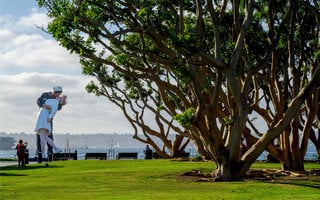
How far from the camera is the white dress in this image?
93875 mm

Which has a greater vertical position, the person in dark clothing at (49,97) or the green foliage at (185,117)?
the person in dark clothing at (49,97)

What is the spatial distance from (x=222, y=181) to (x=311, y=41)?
13.0 m

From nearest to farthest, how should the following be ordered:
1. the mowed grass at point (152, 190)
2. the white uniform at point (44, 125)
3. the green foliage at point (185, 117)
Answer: the mowed grass at point (152, 190), the green foliage at point (185, 117), the white uniform at point (44, 125)

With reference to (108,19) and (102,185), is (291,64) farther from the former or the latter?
(102,185)

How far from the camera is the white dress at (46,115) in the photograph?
93875 mm

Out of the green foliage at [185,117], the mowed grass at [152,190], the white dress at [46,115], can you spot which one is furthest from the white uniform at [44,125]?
the green foliage at [185,117]

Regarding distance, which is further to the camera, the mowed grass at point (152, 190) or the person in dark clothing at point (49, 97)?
the person in dark clothing at point (49, 97)

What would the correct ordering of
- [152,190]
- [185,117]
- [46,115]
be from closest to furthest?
[152,190], [185,117], [46,115]

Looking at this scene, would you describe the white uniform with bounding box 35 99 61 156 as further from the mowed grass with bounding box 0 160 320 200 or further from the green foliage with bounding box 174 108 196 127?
the green foliage with bounding box 174 108 196 127

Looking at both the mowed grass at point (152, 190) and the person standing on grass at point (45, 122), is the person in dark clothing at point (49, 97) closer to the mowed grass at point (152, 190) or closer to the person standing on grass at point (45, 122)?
the person standing on grass at point (45, 122)

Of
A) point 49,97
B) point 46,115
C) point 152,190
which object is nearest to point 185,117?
point 152,190

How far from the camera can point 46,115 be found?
94812 millimetres

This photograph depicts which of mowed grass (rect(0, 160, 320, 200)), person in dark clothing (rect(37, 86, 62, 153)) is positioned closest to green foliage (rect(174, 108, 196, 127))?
mowed grass (rect(0, 160, 320, 200))

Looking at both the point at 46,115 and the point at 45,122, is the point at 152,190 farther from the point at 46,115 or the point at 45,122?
the point at 46,115
